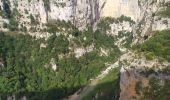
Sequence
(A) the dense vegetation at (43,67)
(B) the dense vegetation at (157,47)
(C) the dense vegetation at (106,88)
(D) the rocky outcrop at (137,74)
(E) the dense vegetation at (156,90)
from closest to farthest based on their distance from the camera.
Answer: (E) the dense vegetation at (156,90) < (D) the rocky outcrop at (137,74) < (B) the dense vegetation at (157,47) < (C) the dense vegetation at (106,88) < (A) the dense vegetation at (43,67)

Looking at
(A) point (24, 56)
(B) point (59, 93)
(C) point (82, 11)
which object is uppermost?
(C) point (82, 11)

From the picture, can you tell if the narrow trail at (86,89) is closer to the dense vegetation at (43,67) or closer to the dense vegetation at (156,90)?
the dense vegetation at (43,67)

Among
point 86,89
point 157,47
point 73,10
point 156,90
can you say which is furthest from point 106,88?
point 73,10

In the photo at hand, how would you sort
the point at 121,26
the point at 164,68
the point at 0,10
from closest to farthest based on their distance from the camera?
the point at 164,68
the point at 0,10
the point at 121,26

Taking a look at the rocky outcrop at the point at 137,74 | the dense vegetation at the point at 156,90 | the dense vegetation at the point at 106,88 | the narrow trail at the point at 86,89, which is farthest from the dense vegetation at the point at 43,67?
the dense vegetation at the point at 156,90

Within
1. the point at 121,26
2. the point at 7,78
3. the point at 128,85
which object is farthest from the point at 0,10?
the point at 128,85

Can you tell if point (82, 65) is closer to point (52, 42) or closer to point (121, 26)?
point (52, 42)

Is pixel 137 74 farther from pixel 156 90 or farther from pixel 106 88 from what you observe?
pixel 106 88

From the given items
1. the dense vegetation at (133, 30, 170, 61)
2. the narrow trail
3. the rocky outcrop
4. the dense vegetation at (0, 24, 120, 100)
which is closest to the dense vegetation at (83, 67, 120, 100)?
the narrow trail
